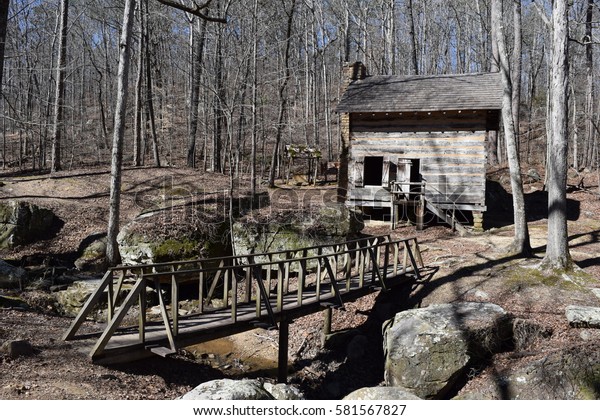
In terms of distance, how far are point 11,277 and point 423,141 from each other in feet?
49.3

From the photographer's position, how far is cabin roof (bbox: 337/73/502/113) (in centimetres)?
1764

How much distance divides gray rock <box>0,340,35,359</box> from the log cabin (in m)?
13.7

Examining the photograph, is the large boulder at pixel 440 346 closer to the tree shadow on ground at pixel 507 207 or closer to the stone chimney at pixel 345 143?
the tree shadow on ground at pixel 507 207

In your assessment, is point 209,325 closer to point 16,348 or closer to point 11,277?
point 16,348

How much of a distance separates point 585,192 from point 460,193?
9.29m

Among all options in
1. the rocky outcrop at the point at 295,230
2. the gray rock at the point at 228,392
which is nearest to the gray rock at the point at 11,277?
the rocky outcrop at the point at 295,230

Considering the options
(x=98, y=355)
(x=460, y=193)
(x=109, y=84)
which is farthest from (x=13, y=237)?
(x=109, y=84)

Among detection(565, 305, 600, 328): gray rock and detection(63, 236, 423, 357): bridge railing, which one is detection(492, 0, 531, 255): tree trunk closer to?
detection(63, 236, 423, 357): bridge railing

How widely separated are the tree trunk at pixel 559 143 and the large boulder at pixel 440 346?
276 centimetres

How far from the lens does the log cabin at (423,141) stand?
17.9 meters

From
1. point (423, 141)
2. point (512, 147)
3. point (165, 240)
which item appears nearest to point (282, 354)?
point (165, 240)

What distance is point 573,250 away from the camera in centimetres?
1332

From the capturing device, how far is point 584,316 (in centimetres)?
822

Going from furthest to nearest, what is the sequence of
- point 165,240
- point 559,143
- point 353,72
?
A: point 353,72
point 165,240
point 559,143
